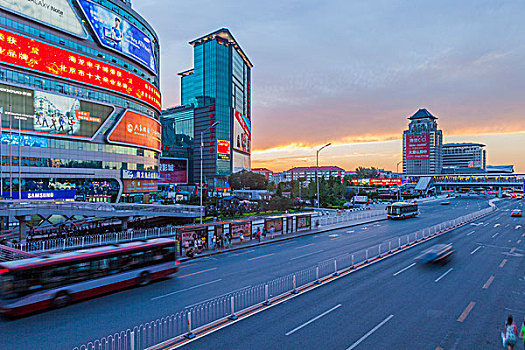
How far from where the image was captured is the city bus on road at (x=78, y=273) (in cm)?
1278

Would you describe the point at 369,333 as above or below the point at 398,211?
above

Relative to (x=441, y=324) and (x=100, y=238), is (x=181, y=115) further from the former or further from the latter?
(x=441, y=324)

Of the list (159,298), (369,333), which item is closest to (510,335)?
(369,333)

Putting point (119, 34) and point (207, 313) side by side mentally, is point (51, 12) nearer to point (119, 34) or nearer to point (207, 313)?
point (119, 34)

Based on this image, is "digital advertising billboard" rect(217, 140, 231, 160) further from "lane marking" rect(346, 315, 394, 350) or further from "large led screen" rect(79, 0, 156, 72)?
"lane marking" rect(346, 315, 394, 350)

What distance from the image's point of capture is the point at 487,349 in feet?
33.4

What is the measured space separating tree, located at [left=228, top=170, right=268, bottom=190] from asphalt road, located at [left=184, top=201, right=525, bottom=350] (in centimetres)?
9235

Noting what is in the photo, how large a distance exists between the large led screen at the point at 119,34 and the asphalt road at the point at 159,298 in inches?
2162

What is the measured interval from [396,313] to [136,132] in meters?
62.4

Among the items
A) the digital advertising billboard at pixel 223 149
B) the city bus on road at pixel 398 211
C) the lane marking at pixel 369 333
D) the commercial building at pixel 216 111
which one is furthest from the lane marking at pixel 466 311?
the digital advertising billboard at pixel 223 149

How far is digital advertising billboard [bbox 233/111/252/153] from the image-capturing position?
13666 centimetres

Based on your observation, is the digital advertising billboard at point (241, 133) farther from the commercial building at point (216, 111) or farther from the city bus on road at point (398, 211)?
the city bus on road at point (398, 211)

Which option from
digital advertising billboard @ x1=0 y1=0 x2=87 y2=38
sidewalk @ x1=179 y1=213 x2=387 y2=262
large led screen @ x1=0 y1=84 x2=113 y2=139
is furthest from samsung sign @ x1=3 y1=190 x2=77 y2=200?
sidewalk @ x1=179 y1=213 x2=387 y2=262

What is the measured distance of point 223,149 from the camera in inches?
5157
